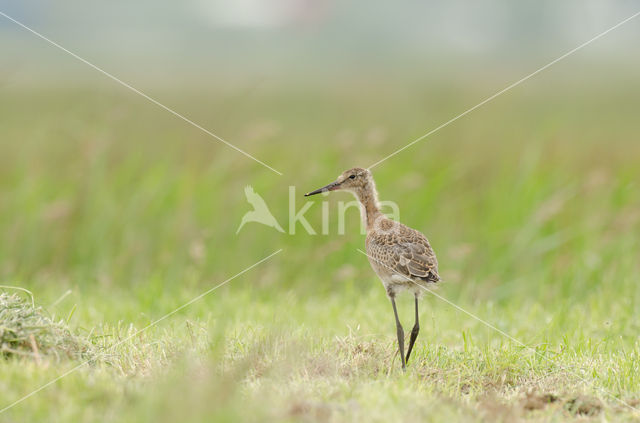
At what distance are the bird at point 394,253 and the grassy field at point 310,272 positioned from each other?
1.13ft

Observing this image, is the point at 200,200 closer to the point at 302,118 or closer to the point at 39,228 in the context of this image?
the point at 39,228

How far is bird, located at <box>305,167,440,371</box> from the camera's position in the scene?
4.89m

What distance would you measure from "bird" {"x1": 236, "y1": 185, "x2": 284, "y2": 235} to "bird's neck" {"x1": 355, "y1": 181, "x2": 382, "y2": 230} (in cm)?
268

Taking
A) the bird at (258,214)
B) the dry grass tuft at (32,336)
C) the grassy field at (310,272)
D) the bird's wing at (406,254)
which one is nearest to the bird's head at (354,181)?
the bird's wing at (406,254)

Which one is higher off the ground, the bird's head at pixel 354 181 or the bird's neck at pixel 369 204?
the bird's head at pixel 354 181

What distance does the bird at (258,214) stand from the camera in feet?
27.4

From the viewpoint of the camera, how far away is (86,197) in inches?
338

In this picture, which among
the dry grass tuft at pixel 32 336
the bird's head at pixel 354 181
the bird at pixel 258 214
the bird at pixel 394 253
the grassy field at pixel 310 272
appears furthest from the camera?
the bird at pixel 258 214

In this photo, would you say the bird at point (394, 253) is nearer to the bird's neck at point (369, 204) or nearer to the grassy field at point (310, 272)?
the bird's neck at point (369, 204)

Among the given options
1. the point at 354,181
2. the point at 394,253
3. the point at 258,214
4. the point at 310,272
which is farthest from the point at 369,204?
the point at 258,214

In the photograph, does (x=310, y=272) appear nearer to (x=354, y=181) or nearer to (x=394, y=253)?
(x=354, y=181)

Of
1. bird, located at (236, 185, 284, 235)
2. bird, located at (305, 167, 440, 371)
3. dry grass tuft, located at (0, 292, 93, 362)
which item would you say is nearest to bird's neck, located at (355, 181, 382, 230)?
bird, located at (305, 167, 440, 371)

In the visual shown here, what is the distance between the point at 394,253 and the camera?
5023 mm

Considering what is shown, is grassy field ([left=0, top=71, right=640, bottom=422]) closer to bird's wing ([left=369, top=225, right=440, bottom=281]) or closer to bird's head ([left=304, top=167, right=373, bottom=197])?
bird's wing ([left=369, top=225, right=440, bottom=281])
